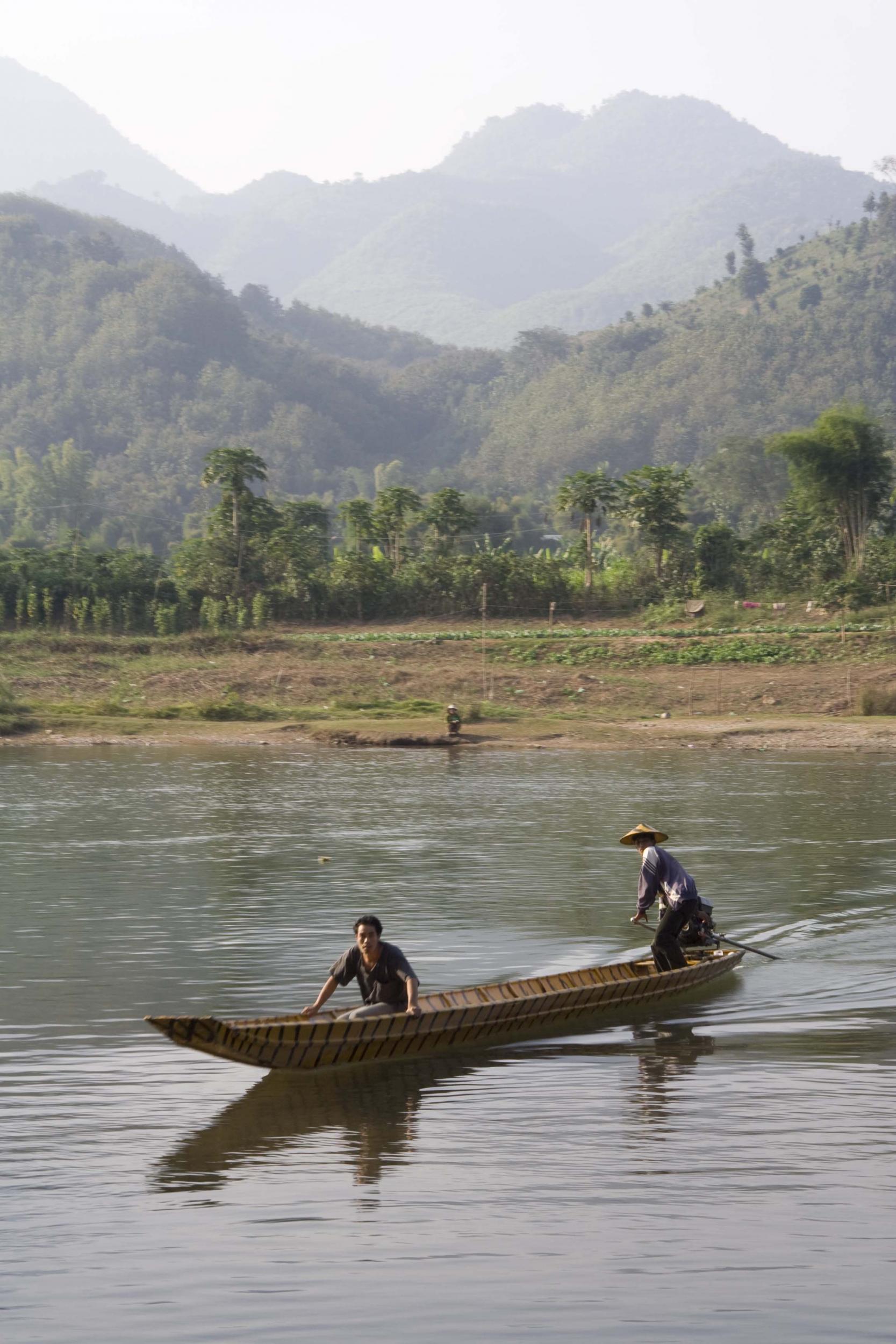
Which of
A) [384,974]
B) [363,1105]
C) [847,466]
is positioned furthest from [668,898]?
[847,466]

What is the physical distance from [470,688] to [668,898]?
104ft

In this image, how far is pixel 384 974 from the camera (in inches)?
449

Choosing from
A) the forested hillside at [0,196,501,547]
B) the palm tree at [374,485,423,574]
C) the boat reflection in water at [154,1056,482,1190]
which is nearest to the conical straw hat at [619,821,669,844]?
the boat reflection in water at [154,1056,482,1190]

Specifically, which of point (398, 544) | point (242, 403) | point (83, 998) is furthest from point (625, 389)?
point (83, 998)

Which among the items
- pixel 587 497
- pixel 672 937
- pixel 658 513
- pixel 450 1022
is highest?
pixel 587 497

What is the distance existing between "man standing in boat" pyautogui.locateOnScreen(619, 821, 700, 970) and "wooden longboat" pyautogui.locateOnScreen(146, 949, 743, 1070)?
0.17 metres

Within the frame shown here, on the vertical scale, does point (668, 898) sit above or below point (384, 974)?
above

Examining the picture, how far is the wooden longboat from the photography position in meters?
10.3

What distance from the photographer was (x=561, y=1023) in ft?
41.1

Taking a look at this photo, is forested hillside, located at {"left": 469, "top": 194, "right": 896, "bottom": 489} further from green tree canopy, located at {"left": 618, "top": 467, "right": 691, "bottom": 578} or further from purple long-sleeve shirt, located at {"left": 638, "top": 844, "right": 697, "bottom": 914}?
purple long-sleeve shirt, located at {"left": 638, "top": 844, "right": 697, "bottom": 914}

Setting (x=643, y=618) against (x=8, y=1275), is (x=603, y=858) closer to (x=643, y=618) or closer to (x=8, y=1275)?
(x=8, y=1275)

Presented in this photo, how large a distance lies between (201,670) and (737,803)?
965 inches

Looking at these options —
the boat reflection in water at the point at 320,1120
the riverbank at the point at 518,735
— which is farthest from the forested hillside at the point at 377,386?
the boat reflection in water at the point at 320,1120

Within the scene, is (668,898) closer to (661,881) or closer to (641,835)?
(661,881)
